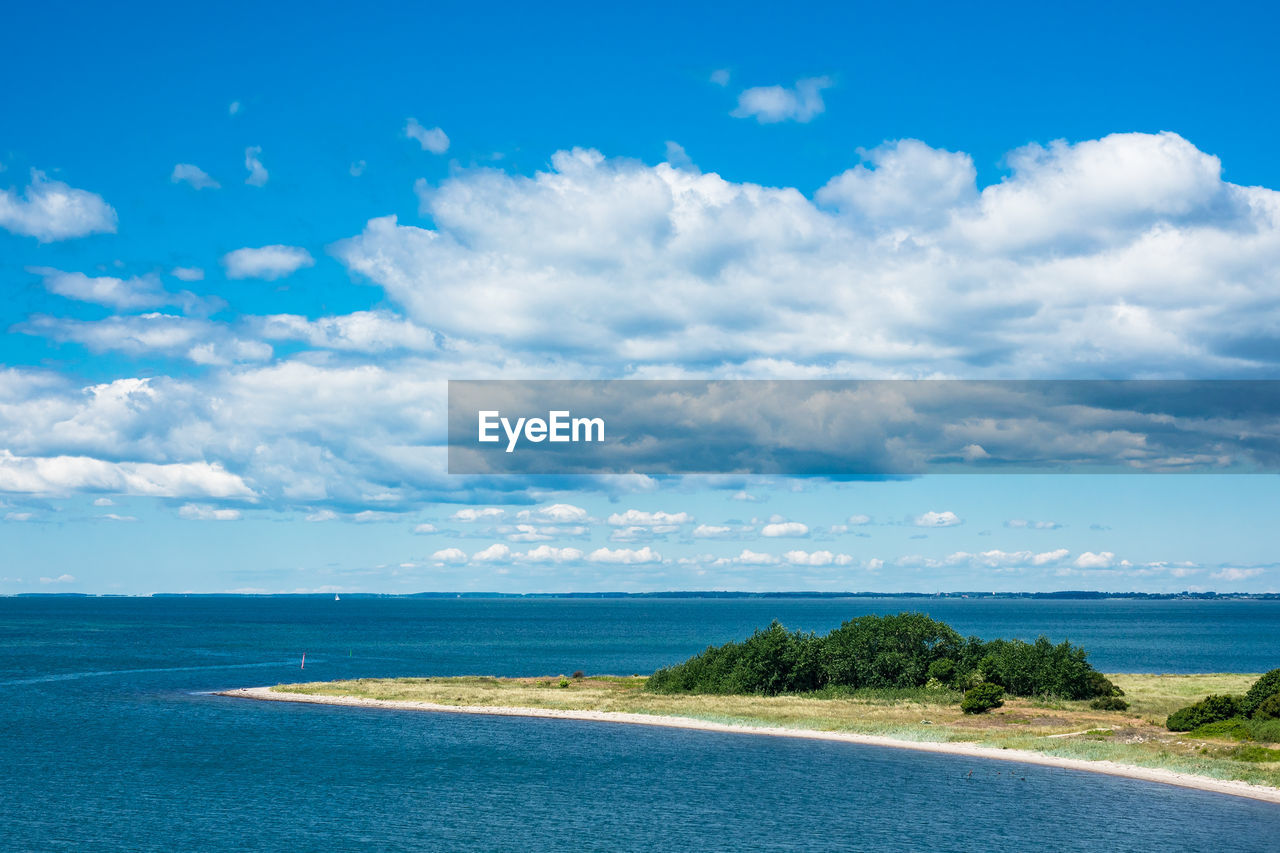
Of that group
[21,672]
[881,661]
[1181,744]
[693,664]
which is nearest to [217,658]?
[21,672]

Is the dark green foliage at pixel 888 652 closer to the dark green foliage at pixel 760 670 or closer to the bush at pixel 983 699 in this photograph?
the dark green foliage at pixel 760 670

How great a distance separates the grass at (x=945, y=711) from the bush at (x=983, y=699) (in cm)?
85

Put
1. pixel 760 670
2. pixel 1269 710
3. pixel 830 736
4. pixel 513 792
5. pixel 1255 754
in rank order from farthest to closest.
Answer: pixel 760 670 < pixel 830 736 < pixel 1269 710 < pixel 1255 754 < pixel 513 792

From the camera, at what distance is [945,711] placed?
94312 mm

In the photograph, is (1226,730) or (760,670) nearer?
(1226,730)

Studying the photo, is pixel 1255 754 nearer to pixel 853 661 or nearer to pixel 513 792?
pixel 853 661

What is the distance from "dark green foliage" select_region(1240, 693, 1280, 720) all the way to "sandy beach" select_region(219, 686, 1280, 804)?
14.4 metres

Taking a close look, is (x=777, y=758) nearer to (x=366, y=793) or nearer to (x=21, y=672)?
(x=366, y=793)

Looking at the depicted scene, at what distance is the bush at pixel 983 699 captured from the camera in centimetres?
9075

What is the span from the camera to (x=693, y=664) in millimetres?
112938

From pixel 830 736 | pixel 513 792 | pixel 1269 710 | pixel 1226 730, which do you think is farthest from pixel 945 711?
pixel 513 792

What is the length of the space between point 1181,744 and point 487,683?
72591 millimetres

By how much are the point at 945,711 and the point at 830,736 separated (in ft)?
52.7

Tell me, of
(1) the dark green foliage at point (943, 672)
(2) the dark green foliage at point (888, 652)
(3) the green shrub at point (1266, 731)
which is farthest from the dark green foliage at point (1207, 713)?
(2) the dark green foliage at point (888, 652)
